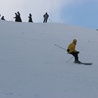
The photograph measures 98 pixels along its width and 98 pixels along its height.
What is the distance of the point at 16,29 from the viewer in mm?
30047

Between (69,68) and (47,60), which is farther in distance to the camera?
(47,60)

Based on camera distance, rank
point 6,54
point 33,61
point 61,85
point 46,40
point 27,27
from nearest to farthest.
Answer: point 61,85 → point 33,61 → point 6,54 → point 46,40 → point 27,27

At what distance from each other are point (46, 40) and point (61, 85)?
47.3 feet

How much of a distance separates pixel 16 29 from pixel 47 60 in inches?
475

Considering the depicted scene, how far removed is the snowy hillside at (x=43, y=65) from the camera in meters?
11.2

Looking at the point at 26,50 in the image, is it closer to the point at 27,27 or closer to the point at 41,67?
the point at 41,67

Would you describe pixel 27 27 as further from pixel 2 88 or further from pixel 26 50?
pixel 2 88

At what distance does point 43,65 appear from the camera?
1638 centimetres

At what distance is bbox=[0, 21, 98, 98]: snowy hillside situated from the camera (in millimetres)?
11208

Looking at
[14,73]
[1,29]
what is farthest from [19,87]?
[1,29]

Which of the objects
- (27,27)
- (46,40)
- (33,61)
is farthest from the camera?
(27,27)

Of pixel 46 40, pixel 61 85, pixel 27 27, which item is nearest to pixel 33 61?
pixel 61 85

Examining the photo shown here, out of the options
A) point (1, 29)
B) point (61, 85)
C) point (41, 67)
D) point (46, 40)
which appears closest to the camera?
point (61, 85)

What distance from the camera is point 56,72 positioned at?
14.7 meters
